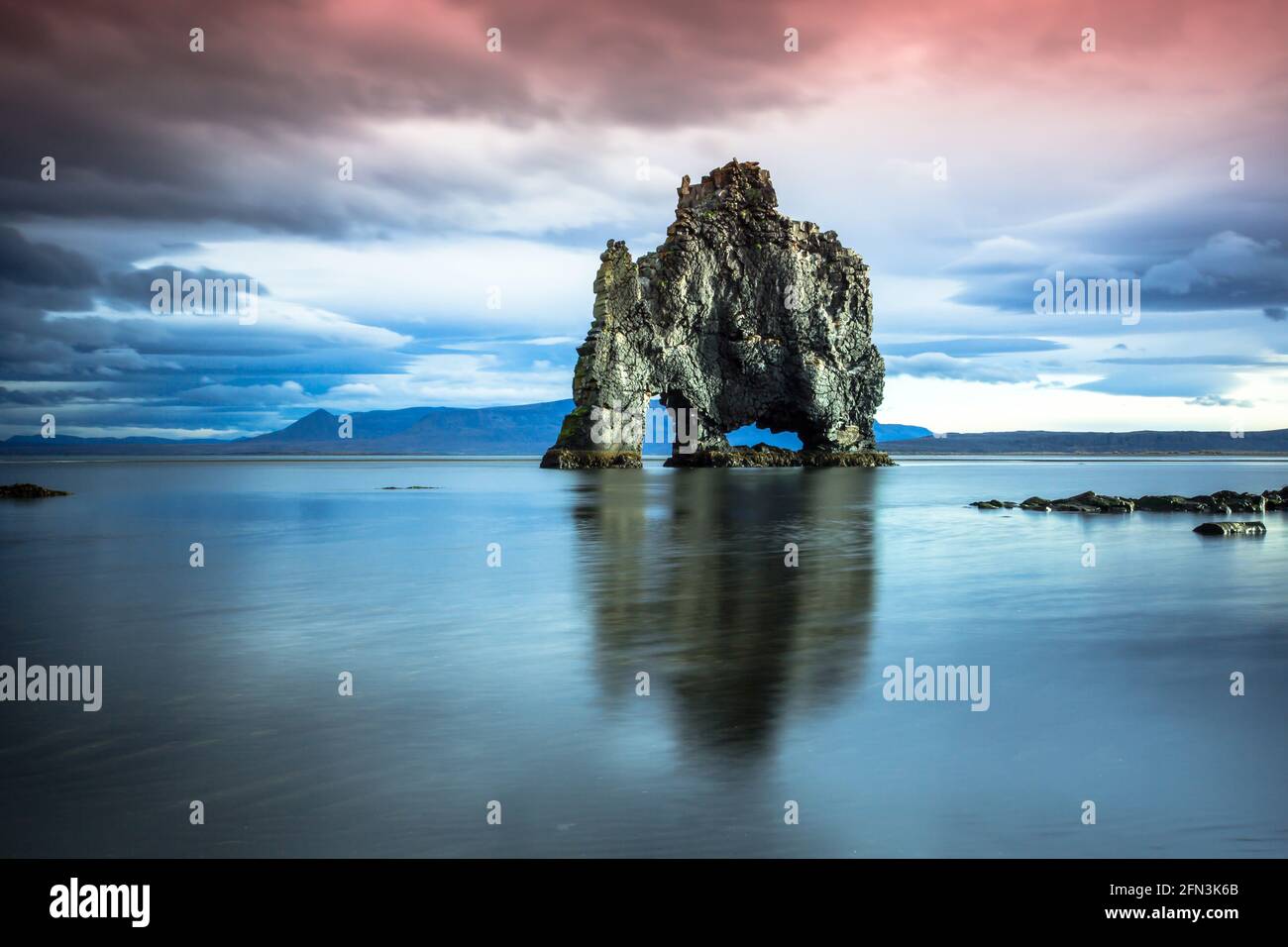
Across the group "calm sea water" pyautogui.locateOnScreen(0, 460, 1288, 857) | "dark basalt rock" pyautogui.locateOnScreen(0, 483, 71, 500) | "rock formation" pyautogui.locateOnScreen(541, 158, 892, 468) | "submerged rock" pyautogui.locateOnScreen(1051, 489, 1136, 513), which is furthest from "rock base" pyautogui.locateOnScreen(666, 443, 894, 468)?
"calm sea water" pyautogui.locateOnScreen(0, 460, 1288, 857)

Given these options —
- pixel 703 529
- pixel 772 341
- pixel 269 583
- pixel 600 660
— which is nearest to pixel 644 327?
pixel 772 341

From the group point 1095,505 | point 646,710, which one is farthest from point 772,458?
point 646,710

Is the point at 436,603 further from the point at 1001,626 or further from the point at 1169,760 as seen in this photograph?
the point at 1169,760

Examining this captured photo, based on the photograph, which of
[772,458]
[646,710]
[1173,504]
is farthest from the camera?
[772,458]

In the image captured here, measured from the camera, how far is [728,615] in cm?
1616

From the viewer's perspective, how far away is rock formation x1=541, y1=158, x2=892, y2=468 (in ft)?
381

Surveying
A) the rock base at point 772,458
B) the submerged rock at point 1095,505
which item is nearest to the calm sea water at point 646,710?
the submerged rock at point 1095,505

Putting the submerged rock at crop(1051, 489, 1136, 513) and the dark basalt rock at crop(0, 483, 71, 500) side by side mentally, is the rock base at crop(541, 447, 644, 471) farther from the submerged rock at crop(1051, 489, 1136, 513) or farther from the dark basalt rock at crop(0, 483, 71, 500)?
the submerged rock at crop(1051, 489, 1136, 513)

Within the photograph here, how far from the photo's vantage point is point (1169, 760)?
8.39 m

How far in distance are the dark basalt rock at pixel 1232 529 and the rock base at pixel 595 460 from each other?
8380cm

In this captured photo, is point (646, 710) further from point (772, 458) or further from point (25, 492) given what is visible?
point (772, 458)

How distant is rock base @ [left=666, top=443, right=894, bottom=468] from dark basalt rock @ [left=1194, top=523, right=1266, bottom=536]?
92653mm

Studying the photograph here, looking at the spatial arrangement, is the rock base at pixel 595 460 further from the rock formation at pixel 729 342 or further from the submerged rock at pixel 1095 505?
the submerged rock at pixel 1095 505

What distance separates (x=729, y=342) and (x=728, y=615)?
110435 millimetres
